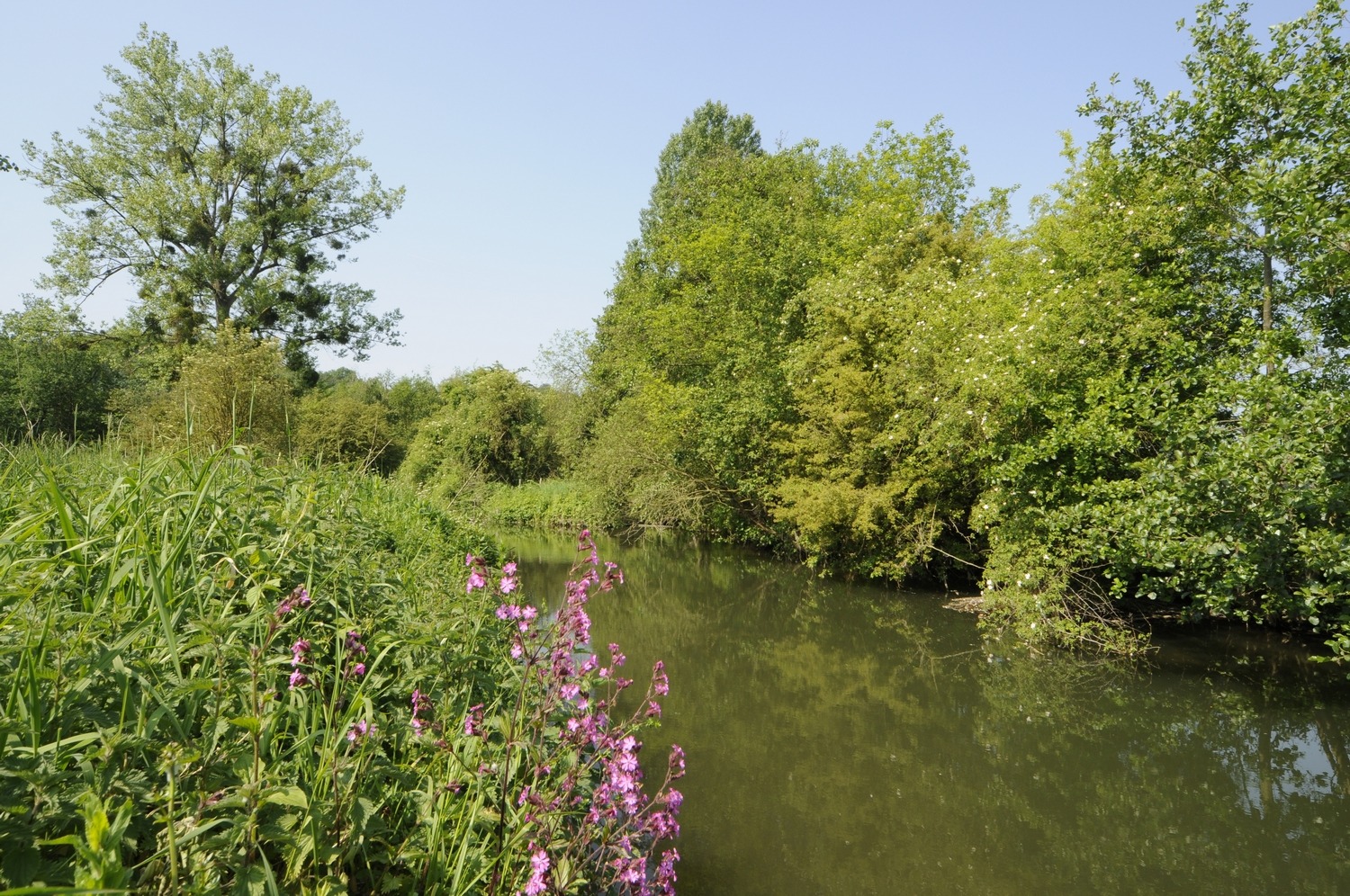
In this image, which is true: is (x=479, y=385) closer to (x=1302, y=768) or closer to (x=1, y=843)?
(x=1302, y=768)

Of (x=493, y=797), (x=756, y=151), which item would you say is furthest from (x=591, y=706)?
(x=756, y=151)

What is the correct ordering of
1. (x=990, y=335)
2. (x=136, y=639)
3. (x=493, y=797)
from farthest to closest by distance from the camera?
(x=990, y=335)
(x=493, y=797)
(x=136, y=639)

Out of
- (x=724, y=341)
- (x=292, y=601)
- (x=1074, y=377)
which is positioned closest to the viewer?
(x=292, y=601)

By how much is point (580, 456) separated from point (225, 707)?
85.0ft

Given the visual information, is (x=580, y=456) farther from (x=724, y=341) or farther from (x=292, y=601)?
(x=292, y=601)

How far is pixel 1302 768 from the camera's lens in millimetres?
6641

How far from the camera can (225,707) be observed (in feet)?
7.30

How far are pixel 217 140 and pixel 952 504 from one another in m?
21.8

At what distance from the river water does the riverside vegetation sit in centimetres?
89

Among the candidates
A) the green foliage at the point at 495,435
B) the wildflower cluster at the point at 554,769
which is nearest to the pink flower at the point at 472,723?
the wildflower cluster at the point at 554,769

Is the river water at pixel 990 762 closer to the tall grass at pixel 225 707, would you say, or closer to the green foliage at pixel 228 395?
the tall grass at pixel 225 707

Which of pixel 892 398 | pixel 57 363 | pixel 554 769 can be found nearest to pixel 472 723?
pixel 554 769

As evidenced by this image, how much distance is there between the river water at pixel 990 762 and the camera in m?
4.95

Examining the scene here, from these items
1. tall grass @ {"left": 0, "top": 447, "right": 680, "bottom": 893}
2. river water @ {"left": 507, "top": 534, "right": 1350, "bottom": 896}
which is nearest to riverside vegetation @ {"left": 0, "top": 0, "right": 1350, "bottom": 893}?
tall grass @ {"left": 0, "top": 447, "right": 680, "bottom": 893}
